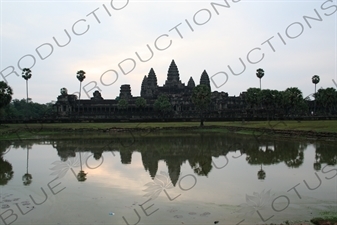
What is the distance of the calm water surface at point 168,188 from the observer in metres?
11.4

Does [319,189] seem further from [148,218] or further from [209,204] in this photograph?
[148,218]

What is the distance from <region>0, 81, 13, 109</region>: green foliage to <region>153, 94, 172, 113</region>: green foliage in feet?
148

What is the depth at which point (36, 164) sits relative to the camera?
887 inches

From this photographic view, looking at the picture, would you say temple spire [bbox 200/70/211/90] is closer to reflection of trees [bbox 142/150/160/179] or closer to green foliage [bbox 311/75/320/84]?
green foliage [bbox 311/75/320/84]

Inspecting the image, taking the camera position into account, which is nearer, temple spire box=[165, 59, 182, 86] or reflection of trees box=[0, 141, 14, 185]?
reflection of trees box=[0, 141, 14, 185]

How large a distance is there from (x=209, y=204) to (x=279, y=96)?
235 feet

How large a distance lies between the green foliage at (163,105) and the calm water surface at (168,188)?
2725 inches

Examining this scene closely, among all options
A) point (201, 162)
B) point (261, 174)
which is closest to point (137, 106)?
point (201, 162)

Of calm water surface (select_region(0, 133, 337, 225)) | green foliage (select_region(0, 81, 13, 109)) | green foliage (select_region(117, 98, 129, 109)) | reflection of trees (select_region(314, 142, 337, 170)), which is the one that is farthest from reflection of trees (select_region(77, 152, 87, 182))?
green foliage (select_region(117, 98, 129, 109))

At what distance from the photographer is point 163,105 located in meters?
94.9

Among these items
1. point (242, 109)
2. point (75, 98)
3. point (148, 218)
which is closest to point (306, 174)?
point (148, 218)

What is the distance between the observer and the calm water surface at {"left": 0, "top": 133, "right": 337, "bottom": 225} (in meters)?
11.4

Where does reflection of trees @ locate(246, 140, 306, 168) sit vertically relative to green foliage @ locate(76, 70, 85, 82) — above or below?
below

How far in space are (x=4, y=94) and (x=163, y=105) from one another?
4691 cm
